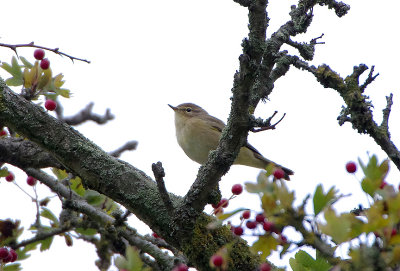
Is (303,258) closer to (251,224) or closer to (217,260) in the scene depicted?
(217,260)

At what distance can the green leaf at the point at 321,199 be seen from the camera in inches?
78.0

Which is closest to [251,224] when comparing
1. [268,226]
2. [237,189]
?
[237,189]

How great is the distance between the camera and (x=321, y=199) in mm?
1985

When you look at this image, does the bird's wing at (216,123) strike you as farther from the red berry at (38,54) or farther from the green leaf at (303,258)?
the green leaf at (303,258)

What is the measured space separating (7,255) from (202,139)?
4162mm

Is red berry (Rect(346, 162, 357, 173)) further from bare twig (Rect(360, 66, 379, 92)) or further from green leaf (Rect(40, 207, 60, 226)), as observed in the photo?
green leaf (Rect(40, 207, 60, 226))

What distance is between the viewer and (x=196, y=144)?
300 inches

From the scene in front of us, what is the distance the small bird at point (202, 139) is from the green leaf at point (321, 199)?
535 cm

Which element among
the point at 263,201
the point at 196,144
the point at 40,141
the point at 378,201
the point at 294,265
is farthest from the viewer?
the point at 196,144

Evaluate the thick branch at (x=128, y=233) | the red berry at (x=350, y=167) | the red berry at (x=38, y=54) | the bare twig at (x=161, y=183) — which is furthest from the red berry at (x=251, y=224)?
the red berry at (x=38, y=54)

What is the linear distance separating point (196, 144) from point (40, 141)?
3944mm

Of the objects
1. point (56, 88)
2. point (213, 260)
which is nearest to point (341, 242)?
point (213, 260)

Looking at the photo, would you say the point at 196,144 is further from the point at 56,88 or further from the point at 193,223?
the point at 193,223

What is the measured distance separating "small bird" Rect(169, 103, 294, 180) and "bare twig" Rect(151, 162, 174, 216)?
3.85 metres
